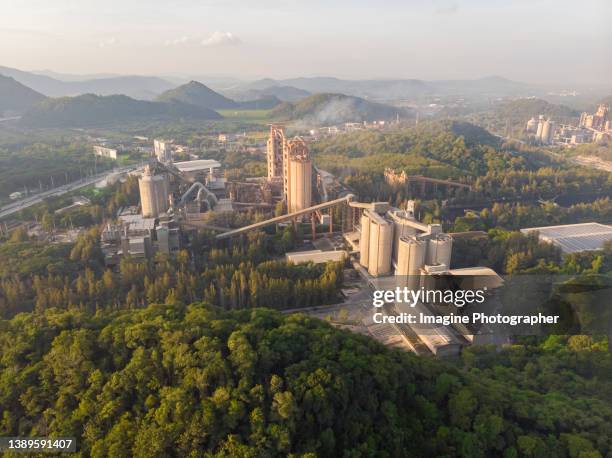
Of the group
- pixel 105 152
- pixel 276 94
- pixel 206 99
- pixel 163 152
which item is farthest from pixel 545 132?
pixel 276 94

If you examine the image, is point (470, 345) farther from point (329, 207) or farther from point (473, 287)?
point (329, 207)

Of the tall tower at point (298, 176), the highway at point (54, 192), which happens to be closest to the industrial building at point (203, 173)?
the tall tower at point (298, 176)

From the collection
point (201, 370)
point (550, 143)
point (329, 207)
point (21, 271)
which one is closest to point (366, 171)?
point (329, 207)

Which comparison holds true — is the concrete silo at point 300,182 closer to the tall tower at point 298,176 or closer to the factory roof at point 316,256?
the tall tower at point 298,176

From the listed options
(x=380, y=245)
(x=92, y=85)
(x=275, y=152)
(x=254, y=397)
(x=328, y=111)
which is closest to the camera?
(x=254, y=397)

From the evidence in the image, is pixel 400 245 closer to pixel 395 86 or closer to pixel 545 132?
pixel 545 132

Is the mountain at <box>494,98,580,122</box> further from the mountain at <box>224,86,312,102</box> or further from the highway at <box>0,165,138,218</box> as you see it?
the highway at <box>0,165,138,218</box>

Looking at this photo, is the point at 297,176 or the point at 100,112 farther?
the point at 100,112
